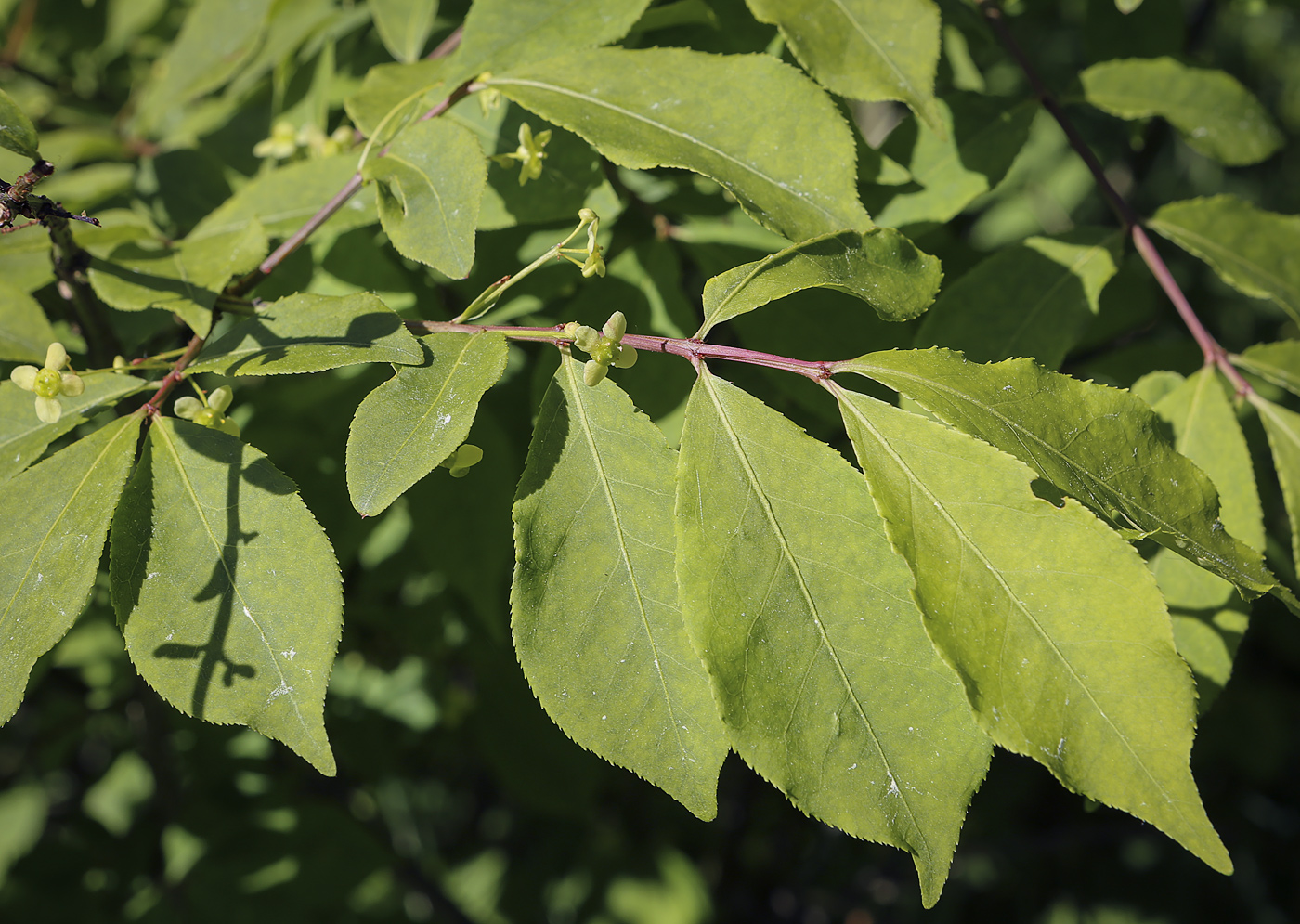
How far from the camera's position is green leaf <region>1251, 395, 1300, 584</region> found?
4.19ft

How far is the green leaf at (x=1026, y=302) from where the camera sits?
52.9 inches

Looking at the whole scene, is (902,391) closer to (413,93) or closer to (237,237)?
(413,93)

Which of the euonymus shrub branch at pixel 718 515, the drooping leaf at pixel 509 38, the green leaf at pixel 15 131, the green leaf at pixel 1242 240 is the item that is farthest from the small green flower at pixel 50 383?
the green leaf at pixel 1242 240

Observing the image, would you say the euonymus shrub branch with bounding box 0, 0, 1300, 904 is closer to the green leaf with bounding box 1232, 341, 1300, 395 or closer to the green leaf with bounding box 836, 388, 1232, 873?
the green leaf with bounding box 836, 388, 1232, 873

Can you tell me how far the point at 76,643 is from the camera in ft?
7.80

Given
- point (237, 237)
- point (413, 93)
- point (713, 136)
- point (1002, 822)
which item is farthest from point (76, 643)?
point (1002, 822)

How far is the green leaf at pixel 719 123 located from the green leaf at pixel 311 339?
1.07ft

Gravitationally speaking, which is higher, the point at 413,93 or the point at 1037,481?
the point at 413,93

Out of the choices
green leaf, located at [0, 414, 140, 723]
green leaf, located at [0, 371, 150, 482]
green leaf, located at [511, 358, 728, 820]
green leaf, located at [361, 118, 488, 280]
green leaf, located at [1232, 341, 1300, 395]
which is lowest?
green leaf, located at [1232, 341, 1300, 395]

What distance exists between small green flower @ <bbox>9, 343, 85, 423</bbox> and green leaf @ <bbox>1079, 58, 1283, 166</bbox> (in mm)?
1583

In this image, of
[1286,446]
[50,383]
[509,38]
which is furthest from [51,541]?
[1286,446]

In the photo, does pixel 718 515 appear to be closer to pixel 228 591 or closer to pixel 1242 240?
pixel 228 591

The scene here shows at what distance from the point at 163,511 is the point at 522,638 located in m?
0.42

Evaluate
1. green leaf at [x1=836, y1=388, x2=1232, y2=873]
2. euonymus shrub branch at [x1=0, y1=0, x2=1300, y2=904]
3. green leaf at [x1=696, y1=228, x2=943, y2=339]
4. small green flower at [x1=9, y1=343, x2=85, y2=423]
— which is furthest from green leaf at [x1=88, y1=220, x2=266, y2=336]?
green leaf at [x1=836, y1=388, x2=1232, y2=873]
